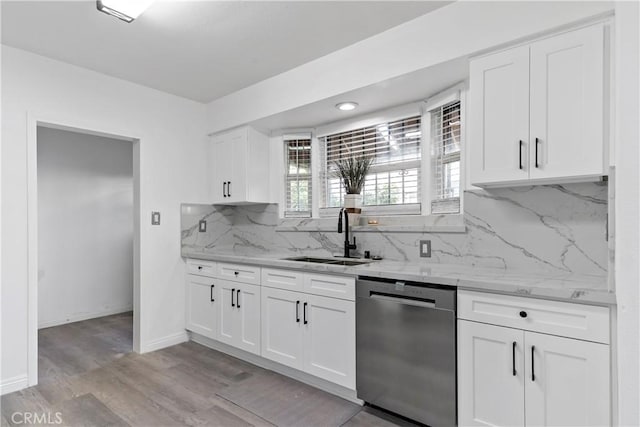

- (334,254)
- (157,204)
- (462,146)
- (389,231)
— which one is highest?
(462,146)

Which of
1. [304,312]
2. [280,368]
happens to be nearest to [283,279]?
[304,312]

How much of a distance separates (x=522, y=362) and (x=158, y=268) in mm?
3150

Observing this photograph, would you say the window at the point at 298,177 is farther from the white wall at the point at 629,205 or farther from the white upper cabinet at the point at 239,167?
the white wall at the point at 629,205

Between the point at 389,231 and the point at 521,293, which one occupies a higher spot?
the point at 389,231

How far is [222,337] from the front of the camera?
335 centimetres

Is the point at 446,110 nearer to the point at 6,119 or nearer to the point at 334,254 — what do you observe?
the point at 334,254

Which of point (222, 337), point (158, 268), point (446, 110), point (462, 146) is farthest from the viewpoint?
point (158, 268)

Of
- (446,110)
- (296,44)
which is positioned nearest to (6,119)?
(296,44)

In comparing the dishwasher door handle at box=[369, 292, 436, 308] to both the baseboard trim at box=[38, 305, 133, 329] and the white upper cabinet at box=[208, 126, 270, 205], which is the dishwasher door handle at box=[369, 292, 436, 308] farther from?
the baseboard trim at box=[38, 305, 133, 329]

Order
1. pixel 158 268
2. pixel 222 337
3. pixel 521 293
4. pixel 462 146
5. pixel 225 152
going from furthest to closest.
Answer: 1. pixel 225 152
2. pixel 158 268
3. pixel 222 337
4. pixel 462 146
5. pixel 521 293

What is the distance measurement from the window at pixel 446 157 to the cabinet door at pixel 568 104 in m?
0.77

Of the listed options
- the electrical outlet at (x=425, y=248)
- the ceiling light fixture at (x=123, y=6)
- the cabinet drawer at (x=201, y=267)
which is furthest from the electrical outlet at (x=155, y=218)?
the electrical outlet at (x=425, y=248)

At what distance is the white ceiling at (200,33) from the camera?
2260 mm

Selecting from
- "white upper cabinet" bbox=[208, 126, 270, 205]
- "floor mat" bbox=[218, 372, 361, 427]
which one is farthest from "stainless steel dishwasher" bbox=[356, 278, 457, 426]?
"white upper cabinet" bbox=[208, 126, 270, 205]
